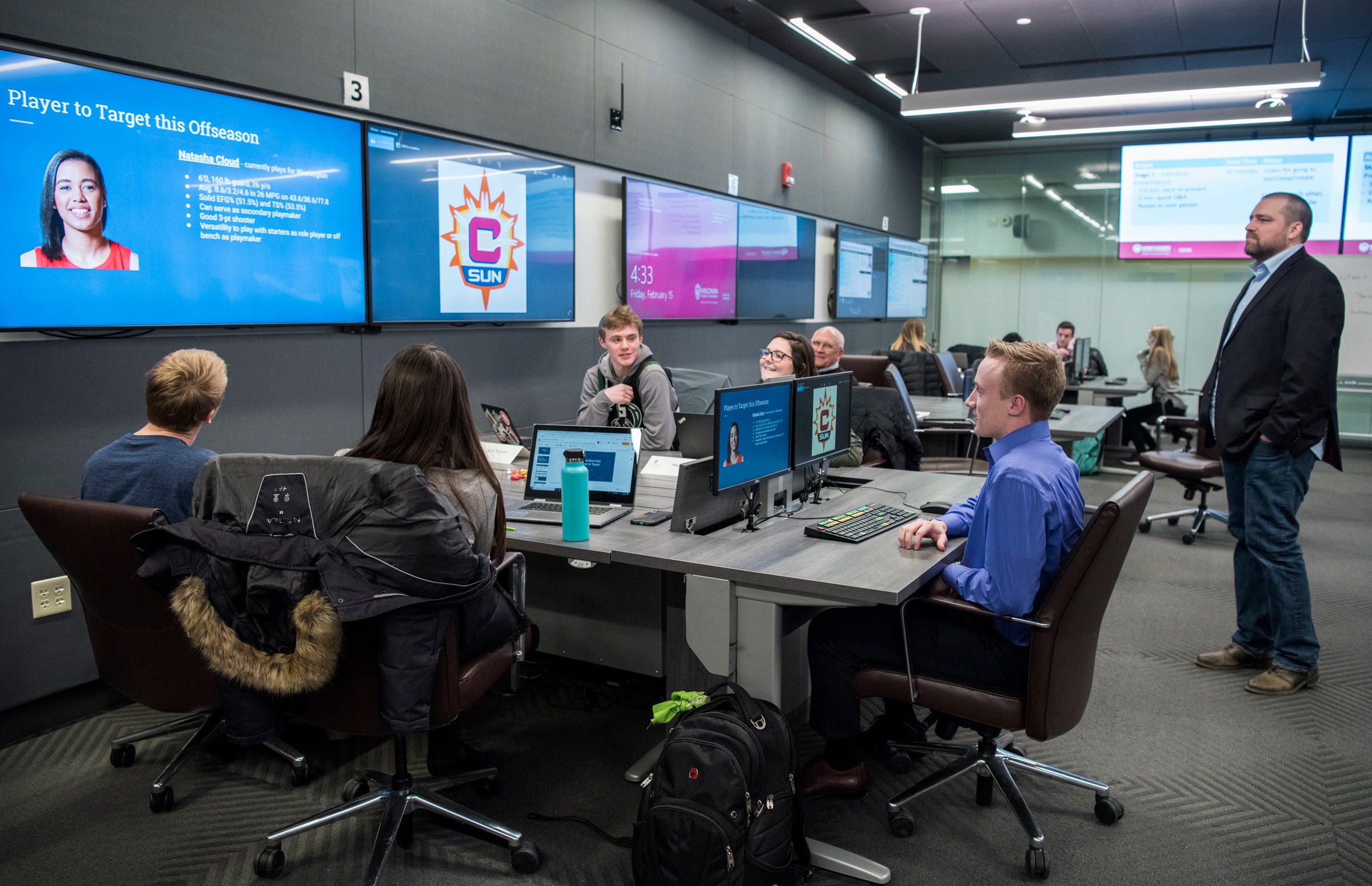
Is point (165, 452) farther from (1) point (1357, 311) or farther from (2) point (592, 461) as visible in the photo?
(1) point (1357, 311)

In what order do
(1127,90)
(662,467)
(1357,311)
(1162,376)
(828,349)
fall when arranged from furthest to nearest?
(1357,311) < (1162,376) < (1127,90) < (828,349) < (662,467)

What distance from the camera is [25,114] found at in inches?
104

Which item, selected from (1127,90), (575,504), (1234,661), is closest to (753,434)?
(575,504)

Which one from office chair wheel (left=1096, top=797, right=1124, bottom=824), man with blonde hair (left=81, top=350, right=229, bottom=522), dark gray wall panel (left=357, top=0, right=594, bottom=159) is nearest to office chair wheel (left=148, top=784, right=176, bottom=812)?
man with blonde hair (left=81, top=350, right=229, bottom=522)

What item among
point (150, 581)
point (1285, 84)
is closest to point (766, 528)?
point (150, 581)

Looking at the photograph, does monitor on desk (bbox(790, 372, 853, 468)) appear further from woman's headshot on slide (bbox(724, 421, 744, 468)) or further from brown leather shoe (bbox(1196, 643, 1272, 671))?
brown leather shoe (bbox(1196, 643, 1272, 671))

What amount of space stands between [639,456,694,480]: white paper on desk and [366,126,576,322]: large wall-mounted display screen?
1.27 m

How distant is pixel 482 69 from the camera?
13.9 feet

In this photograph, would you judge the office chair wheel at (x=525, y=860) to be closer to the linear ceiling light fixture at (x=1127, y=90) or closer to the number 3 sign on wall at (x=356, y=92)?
the number 3 sign on wall at (x=356, y=92)

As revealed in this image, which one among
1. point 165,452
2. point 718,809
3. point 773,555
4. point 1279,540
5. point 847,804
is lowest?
point 847,804

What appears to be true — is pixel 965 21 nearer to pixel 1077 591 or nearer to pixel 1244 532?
pixel 1244 532

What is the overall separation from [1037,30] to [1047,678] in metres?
5.71

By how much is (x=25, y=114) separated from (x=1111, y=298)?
33.6 feet

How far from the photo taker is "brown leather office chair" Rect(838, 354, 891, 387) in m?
6.33
